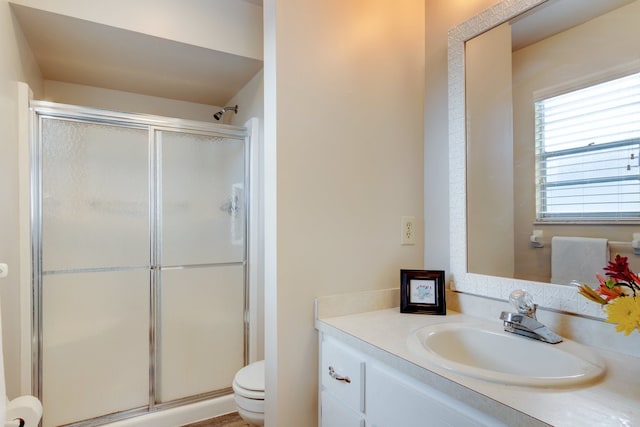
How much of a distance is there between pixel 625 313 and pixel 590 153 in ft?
1.85

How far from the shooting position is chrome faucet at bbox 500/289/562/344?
41.6 inches

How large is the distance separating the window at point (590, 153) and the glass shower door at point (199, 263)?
196cm

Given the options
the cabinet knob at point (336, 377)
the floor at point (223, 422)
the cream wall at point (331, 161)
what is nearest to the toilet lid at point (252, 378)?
the cream wall at point (331, 161)

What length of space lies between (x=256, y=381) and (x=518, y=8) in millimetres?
1952

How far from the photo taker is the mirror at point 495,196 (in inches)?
46.1

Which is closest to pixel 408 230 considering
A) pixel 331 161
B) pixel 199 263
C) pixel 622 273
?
pixel 331 161

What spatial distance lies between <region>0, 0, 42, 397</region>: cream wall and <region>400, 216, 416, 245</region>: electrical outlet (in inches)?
72.2

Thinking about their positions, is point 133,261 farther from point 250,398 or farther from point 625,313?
point 625,313

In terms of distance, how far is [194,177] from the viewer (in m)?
2.48

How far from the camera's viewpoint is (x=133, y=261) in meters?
2.28

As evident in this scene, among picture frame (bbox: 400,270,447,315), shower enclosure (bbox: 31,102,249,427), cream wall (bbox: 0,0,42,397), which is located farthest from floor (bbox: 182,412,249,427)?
picture frame (bbox: 400,270,447,315)

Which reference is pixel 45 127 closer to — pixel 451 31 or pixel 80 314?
pixel 80 314

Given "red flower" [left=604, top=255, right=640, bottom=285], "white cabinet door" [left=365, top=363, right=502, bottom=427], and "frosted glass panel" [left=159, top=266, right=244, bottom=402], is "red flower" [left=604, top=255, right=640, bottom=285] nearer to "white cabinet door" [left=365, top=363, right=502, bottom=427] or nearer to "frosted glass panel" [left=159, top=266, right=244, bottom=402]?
"white cabinet door" [left=365, top=363, right=502, bottom=427]

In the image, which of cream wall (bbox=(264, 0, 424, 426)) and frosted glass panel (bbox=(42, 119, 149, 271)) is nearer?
cream wall (bbox=(264, 0, 424, 426))
